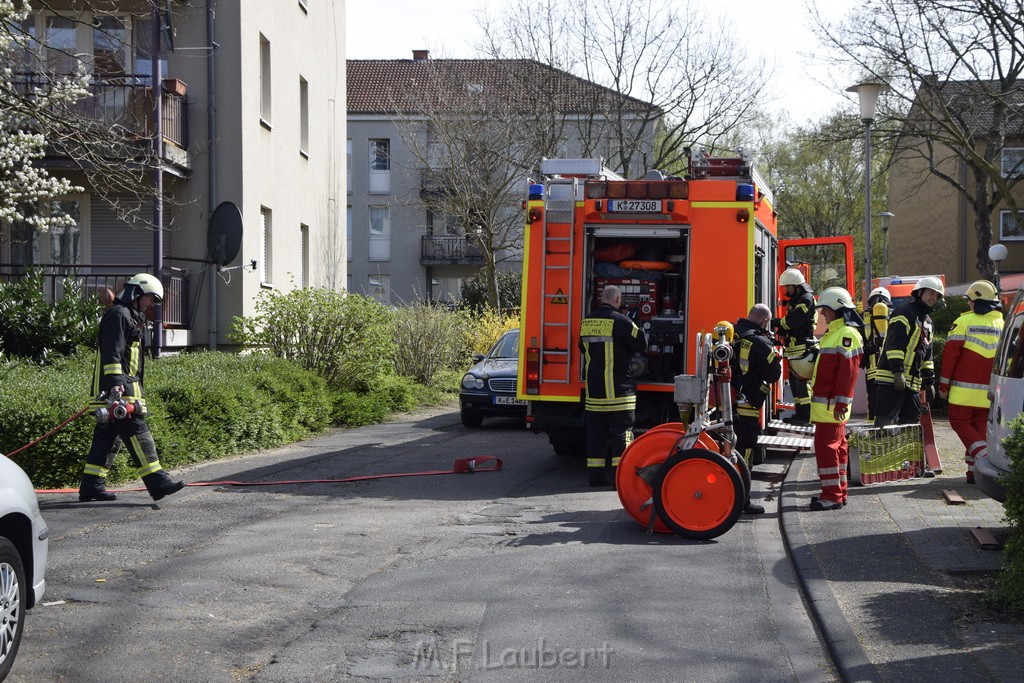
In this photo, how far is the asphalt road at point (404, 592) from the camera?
517cm

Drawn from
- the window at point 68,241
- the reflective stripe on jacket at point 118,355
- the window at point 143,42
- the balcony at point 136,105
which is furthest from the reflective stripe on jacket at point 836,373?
the window at point 68,241

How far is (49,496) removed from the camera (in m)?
9.61

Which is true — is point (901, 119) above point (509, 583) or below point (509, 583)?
above

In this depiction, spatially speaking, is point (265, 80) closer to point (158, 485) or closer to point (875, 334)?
point (875, 334)

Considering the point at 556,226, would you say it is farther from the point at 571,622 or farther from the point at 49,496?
the point at 571,622

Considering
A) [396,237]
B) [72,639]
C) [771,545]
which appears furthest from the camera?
[396,237]

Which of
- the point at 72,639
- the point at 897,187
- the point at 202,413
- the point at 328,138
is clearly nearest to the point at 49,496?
the point at 202,413

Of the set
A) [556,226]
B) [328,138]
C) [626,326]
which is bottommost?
[626,326]

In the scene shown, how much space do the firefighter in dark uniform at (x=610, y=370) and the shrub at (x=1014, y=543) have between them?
15.2 ft

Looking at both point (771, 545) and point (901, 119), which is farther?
point (901, 119)

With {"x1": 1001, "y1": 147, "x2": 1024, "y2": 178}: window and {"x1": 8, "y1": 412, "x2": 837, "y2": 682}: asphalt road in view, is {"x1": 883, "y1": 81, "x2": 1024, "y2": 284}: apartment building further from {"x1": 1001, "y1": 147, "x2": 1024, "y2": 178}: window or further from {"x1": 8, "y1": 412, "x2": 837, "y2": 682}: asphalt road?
{"x1": 8, "y1": 412, "x2": 837, "y2": 682}: asphalt road

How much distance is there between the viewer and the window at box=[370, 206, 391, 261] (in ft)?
161

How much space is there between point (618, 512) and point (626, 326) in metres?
1.84

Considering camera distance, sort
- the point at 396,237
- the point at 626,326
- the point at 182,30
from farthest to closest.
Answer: the point at 396,237 < the point at 182,30 < the point at 626,326
